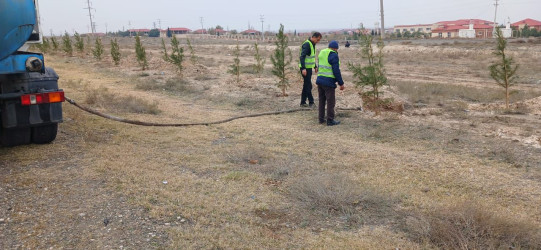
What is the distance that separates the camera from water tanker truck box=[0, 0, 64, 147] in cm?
552

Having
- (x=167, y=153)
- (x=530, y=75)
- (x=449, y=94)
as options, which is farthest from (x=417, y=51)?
(x=167, y=153)

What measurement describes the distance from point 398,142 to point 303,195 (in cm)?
311

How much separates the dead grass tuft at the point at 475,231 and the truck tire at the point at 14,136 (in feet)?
18.8

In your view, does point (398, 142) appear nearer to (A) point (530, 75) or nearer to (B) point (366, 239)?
(B) point (366, 239)

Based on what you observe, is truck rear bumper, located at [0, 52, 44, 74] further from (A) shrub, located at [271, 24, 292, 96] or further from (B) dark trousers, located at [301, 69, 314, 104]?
(A) shrub, located at [271, 24, 292, 96]

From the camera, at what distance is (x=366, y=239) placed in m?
3.87

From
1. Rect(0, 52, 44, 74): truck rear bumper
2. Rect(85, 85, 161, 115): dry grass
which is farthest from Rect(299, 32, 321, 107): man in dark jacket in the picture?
Rect(0, 52, 44, 74): truck rear bumper

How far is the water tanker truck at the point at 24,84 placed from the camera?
5523mm

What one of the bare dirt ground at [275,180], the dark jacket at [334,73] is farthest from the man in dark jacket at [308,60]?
the dark jacket at [334,73]

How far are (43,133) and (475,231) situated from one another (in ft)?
20.0

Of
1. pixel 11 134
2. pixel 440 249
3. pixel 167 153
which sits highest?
pixel 11 134

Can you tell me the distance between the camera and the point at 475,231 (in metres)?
3.68

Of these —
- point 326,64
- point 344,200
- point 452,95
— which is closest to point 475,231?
point 344,200

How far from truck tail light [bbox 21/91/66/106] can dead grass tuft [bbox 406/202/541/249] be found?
525 centimetres
